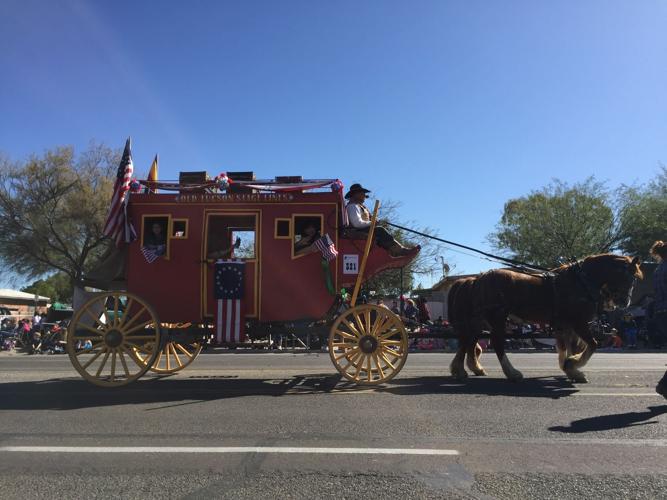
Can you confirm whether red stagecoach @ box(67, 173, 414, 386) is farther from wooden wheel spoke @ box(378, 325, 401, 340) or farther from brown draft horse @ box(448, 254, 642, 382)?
brown draft horse @ box(448, 254, 642, 382)

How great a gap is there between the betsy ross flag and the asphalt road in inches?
31.8

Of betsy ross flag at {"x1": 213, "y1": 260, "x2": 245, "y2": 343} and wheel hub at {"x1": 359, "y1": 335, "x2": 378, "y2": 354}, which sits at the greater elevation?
betsy ross flag at {"x1": 213, "y1": 260, "x2": 245, "y2": 343}

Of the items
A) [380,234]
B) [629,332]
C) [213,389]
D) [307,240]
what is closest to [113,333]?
[213,389]

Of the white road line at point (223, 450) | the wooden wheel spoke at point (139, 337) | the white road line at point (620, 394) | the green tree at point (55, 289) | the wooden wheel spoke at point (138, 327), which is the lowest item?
the white road line at point (223, 450)

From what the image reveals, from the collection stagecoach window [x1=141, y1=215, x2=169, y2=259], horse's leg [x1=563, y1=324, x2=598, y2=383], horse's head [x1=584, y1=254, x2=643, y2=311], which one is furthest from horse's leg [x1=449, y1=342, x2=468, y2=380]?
stagecoach window [x1=141, y1=215, x2=169, y2=259]

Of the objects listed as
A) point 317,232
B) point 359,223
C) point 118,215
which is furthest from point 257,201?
point 118,215

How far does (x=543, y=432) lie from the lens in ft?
16.5

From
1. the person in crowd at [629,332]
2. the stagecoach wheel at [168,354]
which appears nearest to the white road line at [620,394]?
the stagecoach wheel at [168,354]

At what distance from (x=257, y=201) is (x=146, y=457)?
14.4 feet

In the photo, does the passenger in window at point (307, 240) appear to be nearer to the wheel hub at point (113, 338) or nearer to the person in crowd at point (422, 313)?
the wheel hub at point (113, 338)

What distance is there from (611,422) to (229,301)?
514 centimetres

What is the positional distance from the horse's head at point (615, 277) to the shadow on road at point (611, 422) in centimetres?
236

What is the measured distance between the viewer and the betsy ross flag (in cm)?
776

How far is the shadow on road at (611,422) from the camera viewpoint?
516 centimetres
